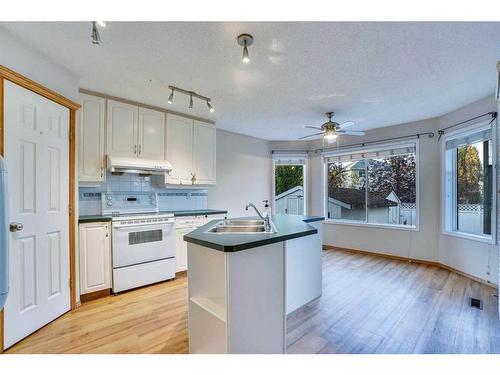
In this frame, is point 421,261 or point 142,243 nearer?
point 142,243

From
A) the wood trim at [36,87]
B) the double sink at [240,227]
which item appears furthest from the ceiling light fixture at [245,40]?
the wood trim at [36,87]

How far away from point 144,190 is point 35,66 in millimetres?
1890

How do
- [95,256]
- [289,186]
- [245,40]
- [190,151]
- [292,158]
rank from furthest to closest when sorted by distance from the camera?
[289,186]
[292,158]
[190,151]
[95,256]
[245,40]

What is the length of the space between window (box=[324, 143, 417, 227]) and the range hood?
353 centimetres

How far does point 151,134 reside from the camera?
Result: 11.5ft

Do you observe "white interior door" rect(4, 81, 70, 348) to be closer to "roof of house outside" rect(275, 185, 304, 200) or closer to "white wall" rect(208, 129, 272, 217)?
"white wall" rect(208, 129, 272, 217)

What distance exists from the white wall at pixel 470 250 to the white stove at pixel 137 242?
4.14 m

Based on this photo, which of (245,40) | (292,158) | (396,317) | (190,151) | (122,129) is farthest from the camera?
(292,158)

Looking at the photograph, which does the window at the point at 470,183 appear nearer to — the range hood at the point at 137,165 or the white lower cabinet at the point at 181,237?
the white lower cabinet at the point at 181,237

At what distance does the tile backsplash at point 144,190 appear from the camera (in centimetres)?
323

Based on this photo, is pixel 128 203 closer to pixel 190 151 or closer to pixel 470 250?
pixel 190 151

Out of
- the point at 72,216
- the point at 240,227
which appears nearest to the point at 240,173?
the point at 240,227

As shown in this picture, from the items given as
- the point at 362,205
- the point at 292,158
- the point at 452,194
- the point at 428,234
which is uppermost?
the point at 292,158
